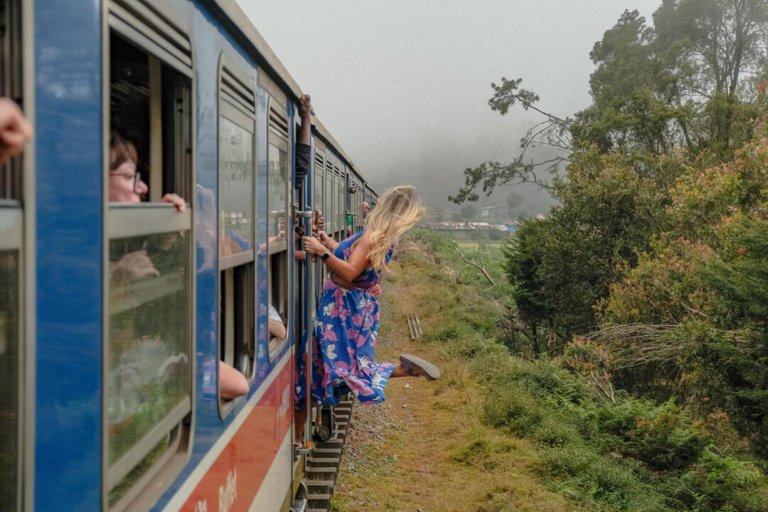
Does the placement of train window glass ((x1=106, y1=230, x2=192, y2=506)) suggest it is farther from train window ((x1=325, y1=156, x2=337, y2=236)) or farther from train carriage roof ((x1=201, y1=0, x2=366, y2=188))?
train window ((x1=325, y1=156, x2=337, y2=236))

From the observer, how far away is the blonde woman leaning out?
455cm

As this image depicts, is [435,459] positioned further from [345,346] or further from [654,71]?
[654,71]

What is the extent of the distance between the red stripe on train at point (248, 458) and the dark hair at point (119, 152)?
0.90m

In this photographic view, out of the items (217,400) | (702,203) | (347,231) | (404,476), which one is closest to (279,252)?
(217,400)

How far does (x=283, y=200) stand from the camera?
157 inches

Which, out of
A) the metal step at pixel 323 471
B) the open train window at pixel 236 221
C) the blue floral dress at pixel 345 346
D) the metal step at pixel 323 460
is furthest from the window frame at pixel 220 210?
the metal step at pixel 323 460

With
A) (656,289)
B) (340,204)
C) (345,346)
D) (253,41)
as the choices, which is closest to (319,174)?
(345,346)

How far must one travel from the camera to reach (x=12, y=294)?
1031 mm

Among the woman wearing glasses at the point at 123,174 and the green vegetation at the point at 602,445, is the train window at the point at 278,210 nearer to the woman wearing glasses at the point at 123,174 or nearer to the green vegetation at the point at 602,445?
the woman wearing glasses at the point at 123,174

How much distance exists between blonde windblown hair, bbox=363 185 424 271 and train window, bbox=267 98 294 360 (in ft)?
1.77

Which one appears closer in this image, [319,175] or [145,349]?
[145,349]

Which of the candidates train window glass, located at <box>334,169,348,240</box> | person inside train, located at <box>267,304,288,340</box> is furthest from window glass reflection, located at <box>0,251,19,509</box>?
train window glass, located at <box>334,169,348,240</box>

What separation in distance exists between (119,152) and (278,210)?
Answer: 2156 mm

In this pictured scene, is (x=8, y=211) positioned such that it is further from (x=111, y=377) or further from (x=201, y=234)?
(x=201, y=234)
